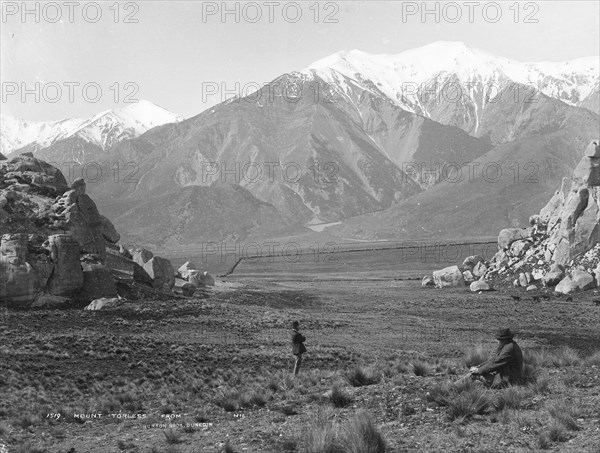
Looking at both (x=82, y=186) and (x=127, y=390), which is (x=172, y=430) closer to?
(x=127, y=390)

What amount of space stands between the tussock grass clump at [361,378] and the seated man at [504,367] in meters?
3.86

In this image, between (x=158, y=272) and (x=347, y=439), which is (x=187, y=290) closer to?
(x=158, y=272)

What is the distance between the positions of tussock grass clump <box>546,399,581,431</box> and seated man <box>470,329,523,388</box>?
1.68 metres

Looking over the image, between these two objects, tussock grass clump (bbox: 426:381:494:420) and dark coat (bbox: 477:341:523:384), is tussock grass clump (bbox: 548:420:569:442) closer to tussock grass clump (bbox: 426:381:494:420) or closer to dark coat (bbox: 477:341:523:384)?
tussock grass clump (bbox: 426:381:494:420)

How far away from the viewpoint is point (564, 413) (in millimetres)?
12117

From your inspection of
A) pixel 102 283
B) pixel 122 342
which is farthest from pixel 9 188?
pixel 122 342

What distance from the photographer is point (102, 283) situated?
42.5 metres

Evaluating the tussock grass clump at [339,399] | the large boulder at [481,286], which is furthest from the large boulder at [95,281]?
the large boulder at [481,286]

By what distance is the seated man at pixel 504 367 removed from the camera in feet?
48.6

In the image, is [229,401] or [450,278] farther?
[450,278]

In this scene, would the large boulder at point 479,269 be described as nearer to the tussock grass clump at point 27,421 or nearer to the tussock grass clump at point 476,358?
the tussock grass clump at point 476,358

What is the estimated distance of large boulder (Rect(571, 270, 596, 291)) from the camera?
58.9m

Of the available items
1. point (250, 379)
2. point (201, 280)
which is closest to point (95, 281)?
point (250, 379)

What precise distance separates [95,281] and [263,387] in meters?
26.0
